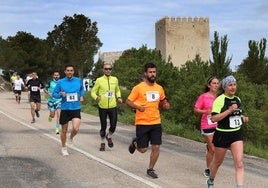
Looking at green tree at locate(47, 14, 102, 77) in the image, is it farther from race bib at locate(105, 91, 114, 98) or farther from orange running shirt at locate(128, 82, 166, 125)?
orange running shirt at locate(128, 82, 166, 125)

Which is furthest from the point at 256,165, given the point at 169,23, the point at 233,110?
the point at 169,23

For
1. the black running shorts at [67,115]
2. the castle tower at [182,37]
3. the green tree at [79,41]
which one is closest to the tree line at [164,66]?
the green tree at [79,41]

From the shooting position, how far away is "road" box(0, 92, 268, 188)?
25.3 ft

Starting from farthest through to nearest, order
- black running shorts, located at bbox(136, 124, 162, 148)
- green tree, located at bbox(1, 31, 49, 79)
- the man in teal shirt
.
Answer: green tree, located at bbox(1, 31, 49, 79), the man in teal shirt, black running shorts, located at bbox(136, 124, 162, 148)

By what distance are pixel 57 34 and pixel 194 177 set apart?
245ft

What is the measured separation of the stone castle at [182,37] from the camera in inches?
3078

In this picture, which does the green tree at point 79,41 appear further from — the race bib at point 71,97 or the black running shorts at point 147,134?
the black running shorts at point 147,134

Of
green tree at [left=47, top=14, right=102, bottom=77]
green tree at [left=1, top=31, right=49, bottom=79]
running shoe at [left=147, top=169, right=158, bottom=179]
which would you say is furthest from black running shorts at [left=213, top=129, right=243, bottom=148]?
green tree at [left=47, top=14, right=102, bottom=77]

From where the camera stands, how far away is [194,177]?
8.16m

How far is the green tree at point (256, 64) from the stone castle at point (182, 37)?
1254 inches

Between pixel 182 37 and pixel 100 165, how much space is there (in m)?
71.3

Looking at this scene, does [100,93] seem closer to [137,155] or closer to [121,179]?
[137,155]

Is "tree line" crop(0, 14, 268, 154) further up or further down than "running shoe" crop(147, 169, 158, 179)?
further up

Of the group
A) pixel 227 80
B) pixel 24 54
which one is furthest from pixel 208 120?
pixel 24 54
